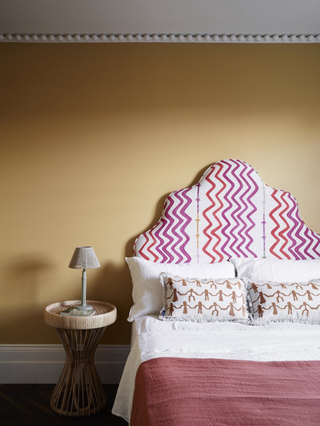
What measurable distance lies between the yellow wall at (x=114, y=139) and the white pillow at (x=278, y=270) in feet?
2.20

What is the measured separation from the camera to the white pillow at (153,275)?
252 centimetres

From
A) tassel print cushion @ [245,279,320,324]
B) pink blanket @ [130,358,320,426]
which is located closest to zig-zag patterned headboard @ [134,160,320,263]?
tassel print cushion @ [245,279,320,324]

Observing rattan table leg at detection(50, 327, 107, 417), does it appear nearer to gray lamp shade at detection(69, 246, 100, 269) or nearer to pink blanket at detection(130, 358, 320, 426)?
gray lamp shade at detection(69, 246, 100, 269)

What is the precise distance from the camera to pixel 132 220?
9.66 feet

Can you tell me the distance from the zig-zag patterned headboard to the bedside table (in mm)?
681

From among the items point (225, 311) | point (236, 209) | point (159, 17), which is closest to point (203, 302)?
point (225, 311)

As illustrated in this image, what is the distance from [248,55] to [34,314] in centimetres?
269

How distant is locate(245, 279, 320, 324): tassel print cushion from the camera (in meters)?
2.33

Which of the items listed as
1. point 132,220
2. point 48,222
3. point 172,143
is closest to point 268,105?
point 172,143

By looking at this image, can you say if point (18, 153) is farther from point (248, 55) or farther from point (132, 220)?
point (248, 55)

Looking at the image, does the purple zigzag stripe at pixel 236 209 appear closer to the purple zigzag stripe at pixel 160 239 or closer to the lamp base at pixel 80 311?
the purple zigzag stripe at pixel 160 239

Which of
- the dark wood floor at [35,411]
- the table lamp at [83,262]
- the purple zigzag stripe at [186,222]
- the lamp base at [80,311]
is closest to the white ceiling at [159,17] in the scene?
the purple zigzag stripe at [186,222]

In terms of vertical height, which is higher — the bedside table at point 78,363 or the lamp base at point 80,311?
the lamp base at point 80,311

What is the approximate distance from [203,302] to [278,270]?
0.68 meters
